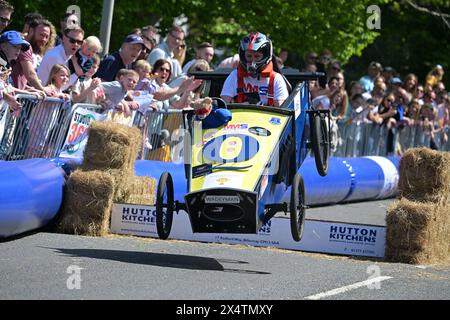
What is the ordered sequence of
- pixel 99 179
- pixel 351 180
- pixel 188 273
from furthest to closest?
pixel 351 180, pixel 99 179, pixel 188 273

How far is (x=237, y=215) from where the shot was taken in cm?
1000

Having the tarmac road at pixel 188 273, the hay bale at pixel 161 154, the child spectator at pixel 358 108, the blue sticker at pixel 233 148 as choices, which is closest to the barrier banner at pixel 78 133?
the tarmac road at pixel 188 273

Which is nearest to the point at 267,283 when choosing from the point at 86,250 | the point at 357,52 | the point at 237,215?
the point at 237,215

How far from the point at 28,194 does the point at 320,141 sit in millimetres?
3521

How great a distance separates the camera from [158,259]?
10.8 m

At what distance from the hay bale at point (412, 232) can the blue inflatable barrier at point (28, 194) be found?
3.79 meters

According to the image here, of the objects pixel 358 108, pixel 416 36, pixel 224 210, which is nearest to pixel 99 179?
pixel 224 210

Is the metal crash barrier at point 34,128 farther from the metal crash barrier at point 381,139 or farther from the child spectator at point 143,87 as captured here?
the metal crash barrier at point 381,139

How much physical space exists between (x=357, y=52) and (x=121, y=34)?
668 centimetres

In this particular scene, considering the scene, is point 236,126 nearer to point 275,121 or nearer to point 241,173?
point 275,121

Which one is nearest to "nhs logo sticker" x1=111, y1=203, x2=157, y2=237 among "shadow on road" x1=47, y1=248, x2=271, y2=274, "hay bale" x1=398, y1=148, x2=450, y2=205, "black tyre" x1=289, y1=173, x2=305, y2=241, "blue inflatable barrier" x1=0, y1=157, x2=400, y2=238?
"blue inflatable barrier" x1=0, y1=157, x2=400, y2=238

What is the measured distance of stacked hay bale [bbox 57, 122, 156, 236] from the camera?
40.2 feet

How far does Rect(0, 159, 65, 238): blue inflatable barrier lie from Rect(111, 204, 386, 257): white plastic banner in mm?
961

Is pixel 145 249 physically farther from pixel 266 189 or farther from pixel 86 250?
pixel 266 189
